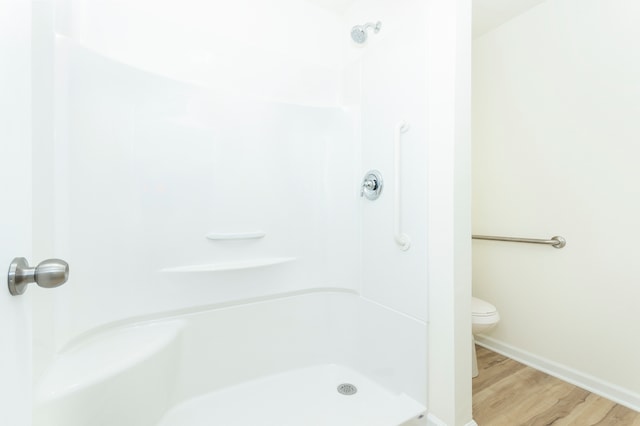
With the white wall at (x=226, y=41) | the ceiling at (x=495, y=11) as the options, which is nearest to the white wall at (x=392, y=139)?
the white wall at (x=226, y=41)

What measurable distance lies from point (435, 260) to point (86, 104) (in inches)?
65.5

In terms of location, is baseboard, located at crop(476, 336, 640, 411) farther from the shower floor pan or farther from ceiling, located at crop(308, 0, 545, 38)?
ceiling, located at crop(308, 0, 545, 38)

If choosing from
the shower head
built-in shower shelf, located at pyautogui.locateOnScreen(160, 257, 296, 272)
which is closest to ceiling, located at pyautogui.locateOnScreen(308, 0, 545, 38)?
the shower head

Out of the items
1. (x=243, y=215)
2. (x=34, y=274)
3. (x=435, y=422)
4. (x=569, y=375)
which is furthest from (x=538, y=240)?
(x=34, y=274)

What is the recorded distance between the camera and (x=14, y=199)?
51cm

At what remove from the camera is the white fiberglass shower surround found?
1.16m

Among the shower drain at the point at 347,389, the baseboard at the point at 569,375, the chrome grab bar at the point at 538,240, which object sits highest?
the chrome grab bar at the point at 538,240

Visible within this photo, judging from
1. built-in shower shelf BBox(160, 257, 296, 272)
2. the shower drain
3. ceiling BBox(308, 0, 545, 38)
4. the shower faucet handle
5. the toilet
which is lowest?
the shower drain

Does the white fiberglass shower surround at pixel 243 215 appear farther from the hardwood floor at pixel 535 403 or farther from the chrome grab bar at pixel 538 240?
the chrome grab bar at pixel 538 240

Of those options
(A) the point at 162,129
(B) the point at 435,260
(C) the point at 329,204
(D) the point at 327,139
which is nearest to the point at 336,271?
(C) the point at 329,204

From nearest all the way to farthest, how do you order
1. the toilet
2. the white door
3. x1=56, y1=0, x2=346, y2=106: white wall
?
the white door < x1=56, y1=0, x2=346, y2=106: white wall < the toilet

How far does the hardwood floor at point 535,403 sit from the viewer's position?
147cm

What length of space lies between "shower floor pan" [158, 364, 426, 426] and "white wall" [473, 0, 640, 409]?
118 centimetres

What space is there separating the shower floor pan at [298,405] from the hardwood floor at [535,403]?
0.49 meters
